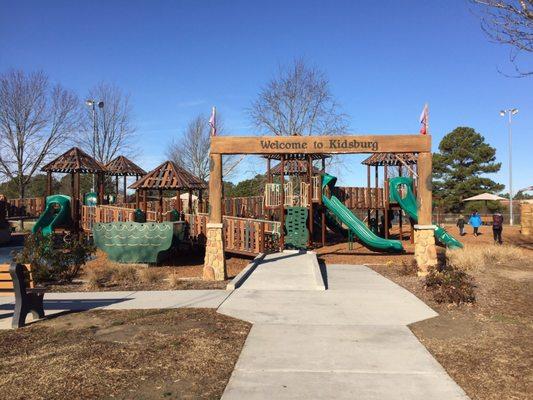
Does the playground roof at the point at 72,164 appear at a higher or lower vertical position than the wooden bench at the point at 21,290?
higher

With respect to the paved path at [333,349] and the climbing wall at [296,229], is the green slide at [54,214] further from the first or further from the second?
the paved path at [333,349]

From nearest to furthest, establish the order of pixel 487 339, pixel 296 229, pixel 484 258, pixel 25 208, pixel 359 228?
pixel 487 339
pixel 484 258
pixel 296 229
pixel 359 228
pixel 25 208

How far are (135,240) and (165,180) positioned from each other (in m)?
3.38

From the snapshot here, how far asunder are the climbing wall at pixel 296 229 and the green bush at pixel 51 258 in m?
8.67

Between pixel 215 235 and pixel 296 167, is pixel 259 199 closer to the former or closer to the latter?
pixel 296 167

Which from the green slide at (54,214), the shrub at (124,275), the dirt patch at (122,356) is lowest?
the dirt patch at (122,356)

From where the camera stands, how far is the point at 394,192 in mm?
20828

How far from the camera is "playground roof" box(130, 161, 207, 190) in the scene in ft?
57.6

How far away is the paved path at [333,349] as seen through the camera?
14.0 ft

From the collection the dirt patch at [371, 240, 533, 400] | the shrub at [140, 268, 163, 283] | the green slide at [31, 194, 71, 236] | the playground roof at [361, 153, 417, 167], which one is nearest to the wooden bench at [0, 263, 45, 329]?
the shrub at [140, 268, 163, 283]

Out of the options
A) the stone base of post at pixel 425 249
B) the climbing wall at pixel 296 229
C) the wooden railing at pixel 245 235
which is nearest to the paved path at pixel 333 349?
the stone base of post at pixel 425 249

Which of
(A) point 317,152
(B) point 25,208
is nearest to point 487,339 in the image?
(A) point 317,152

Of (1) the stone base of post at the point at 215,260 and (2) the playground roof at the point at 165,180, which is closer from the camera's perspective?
(1) the stone base of post at the point at 215,260

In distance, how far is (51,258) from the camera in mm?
10867
